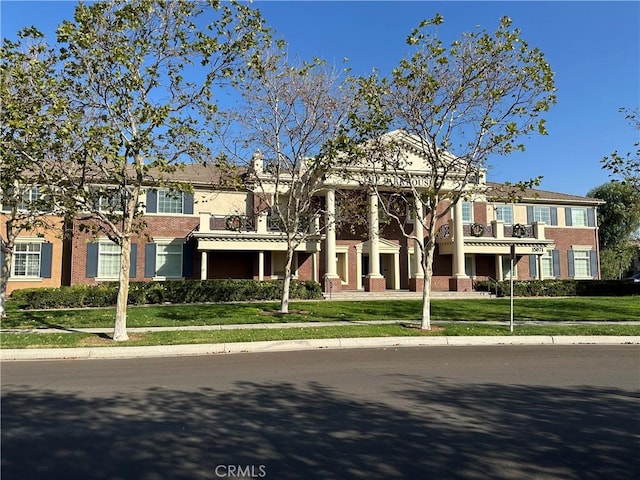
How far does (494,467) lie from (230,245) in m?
22.0

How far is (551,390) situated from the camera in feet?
23.1

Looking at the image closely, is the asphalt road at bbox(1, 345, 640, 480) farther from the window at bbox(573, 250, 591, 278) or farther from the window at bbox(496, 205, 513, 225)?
the window at bbox(573, 250, 591, 278)

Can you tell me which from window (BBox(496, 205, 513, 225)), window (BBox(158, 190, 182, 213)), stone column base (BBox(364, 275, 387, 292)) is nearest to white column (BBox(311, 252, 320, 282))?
stone column base (BBox(364, 275, 387, 292))

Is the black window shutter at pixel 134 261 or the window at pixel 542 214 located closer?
the black window shutter at pixel 134 261

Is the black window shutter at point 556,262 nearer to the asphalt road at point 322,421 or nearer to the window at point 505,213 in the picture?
the window at point 505,213

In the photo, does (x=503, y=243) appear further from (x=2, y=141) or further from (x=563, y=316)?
(x=2, y=141)

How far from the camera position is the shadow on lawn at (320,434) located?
13.4ft

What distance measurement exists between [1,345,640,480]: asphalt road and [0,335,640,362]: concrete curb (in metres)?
1.41

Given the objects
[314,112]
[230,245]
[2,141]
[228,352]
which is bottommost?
[228,352]

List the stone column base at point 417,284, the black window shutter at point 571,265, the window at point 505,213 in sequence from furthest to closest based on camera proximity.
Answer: the black window shutter at point 571,265
the window at point 505,213
the stone column base at point 417,284

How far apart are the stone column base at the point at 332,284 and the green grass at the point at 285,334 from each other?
1183cm

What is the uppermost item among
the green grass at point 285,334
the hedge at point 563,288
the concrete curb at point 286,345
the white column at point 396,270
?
the white column at point 396,270

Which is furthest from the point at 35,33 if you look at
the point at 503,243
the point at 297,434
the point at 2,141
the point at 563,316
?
the point at 503,243

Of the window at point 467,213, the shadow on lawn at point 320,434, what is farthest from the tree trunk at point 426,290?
the window at point 467,213
